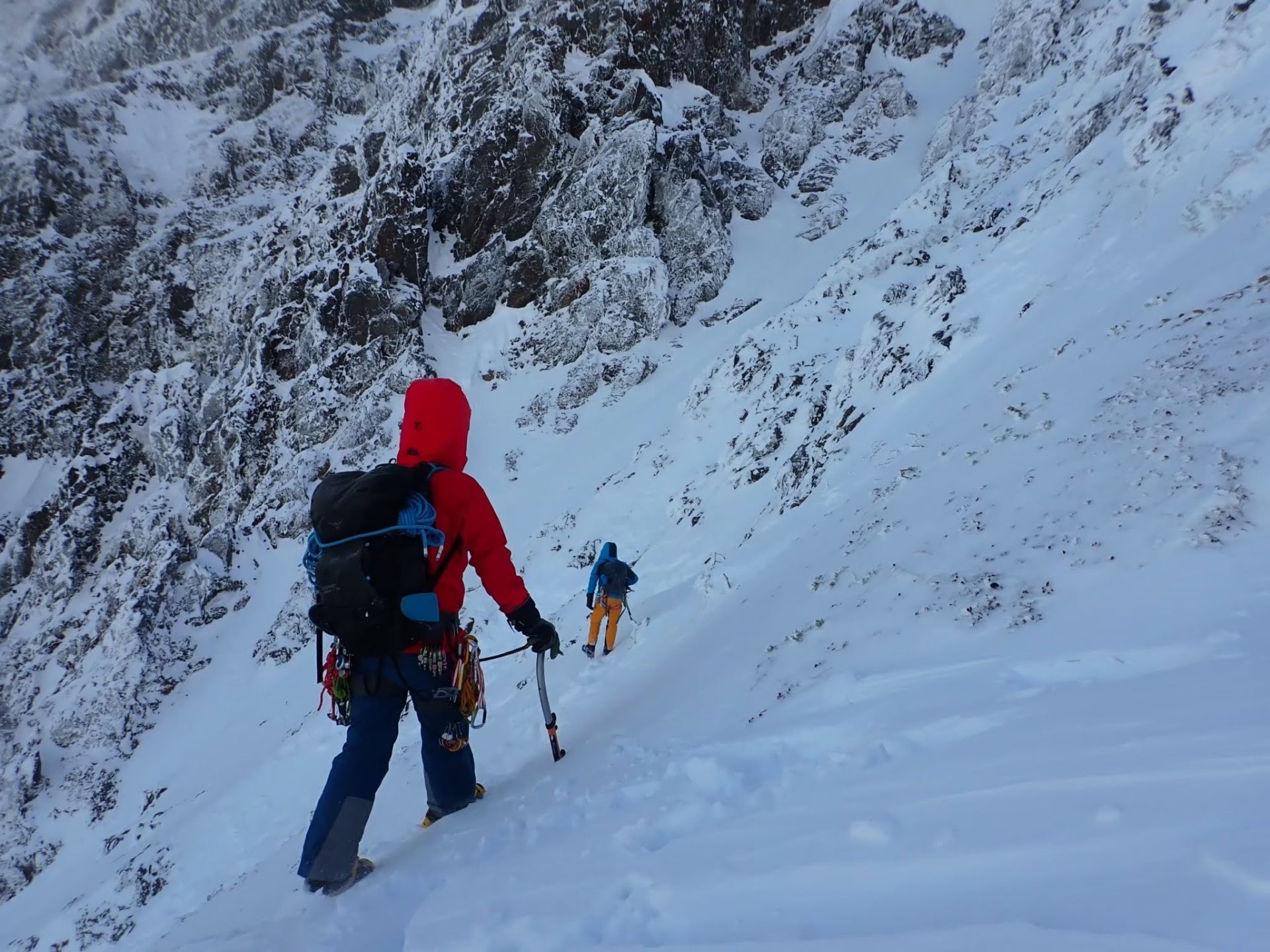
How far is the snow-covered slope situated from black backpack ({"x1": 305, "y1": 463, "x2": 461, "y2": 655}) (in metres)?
1.25

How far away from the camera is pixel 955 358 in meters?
10.4

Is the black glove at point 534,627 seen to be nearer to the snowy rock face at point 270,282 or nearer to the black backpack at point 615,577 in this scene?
the black backpack at point 615,577

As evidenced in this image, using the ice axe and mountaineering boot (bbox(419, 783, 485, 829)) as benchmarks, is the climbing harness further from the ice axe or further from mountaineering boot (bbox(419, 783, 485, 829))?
the ice axe

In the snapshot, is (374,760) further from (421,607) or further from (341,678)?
(421,607)

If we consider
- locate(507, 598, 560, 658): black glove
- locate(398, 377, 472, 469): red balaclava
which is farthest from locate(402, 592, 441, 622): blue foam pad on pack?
locate(398, 377, 472, 469): red balaclava

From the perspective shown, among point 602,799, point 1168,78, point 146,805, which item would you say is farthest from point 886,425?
point 146,805

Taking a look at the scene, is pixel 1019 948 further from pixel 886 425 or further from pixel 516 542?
pixel 516 542

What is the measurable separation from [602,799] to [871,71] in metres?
41.0

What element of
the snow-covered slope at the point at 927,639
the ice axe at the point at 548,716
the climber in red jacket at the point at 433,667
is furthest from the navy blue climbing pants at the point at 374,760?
the ice axe at the point at 548,716

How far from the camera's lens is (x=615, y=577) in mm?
9086

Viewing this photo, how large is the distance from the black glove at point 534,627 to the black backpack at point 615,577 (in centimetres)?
479

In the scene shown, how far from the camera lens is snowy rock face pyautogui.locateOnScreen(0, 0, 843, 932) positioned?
26.8m

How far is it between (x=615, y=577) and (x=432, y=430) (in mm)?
5472

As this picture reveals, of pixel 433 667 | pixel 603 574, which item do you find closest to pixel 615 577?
pixel 603 574
